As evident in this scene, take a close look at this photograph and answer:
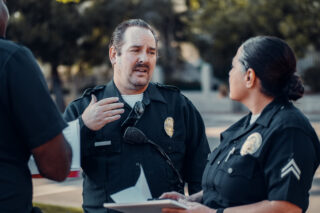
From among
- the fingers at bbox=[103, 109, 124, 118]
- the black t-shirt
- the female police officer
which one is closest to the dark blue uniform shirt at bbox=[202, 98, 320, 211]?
the female police officer

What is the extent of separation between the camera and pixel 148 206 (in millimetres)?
2543

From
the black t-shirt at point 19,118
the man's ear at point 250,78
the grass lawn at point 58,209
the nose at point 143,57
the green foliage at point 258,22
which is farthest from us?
the green foliage at point 258,22

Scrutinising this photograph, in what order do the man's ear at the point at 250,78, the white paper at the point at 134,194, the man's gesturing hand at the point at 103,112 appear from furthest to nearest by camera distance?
1. the man's gesturing hand at the point at 103,112
2. the white paper at the point at 134,194
3. the man's ear at the point at 250,78

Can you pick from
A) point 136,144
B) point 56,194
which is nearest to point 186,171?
point 136,144

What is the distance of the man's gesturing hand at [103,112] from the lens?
2906 millimetres

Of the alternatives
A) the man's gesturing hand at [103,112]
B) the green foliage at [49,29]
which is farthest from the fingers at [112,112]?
the green foliage at [49,29]

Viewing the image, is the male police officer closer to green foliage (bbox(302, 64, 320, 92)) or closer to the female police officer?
the female police officer

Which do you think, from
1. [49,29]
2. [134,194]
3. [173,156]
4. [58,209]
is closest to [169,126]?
[173,156]

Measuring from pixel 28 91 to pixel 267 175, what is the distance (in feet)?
3.50

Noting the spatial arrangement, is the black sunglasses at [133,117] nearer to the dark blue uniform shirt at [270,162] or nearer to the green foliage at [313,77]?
the dark blue uniform shirt at [270,162]

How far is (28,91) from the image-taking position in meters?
2.04

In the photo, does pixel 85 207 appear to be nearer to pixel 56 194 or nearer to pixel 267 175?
pixel 267 175

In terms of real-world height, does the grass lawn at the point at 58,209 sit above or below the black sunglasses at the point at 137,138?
below

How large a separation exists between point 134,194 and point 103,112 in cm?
44
